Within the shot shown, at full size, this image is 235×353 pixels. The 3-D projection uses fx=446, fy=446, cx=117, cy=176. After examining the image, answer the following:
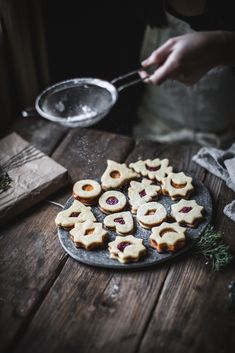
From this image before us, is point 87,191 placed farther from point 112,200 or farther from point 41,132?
point 41,132

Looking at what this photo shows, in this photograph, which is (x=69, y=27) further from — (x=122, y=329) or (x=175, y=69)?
(x=122, y=329)

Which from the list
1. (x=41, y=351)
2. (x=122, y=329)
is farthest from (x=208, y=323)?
(x=41, y=351)

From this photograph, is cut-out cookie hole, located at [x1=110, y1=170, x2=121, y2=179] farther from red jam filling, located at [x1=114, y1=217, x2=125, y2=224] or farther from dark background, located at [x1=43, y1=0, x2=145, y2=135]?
dark background, located at [x1=43, y1=0, x2=145, y2=135]

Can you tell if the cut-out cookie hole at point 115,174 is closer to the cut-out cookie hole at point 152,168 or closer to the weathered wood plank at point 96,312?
the cut-out cookie hole at point 152,168

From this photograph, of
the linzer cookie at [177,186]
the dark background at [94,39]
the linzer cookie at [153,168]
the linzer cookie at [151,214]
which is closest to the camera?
the linzer cookie at [151,214]

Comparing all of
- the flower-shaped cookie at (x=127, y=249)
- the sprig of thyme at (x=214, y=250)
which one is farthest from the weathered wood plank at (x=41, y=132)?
the sprig of thyme at (x=214, y=250)

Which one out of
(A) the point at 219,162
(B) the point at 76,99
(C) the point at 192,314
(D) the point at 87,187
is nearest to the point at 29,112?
(B) the point at 76,99

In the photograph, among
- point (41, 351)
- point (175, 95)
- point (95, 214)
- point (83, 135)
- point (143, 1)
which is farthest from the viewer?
point (175, 95)
